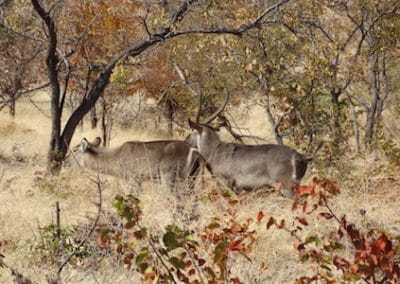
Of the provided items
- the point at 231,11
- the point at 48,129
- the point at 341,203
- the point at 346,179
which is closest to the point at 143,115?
the point at 48,129

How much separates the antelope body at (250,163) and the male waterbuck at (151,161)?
332 mm

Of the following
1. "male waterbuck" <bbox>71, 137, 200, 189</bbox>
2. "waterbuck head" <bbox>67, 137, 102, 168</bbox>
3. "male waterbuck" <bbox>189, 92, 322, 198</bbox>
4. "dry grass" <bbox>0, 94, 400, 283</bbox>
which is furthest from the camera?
"waterbuck head" <bbox>67, 137, 102, 168</bbox>

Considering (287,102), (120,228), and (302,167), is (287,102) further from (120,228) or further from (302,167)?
(120,228)

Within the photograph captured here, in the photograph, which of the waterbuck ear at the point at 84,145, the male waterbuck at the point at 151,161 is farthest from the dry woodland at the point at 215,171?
the waterbuck ear at the point at 84,145

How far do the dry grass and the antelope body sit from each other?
0.83ft

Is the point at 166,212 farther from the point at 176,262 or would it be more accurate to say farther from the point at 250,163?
the point at 176,262

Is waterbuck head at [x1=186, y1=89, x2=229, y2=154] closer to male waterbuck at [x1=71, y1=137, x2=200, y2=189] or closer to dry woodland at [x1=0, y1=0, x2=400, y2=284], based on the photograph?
dry woodland at [x1=0, y1=0, x2=400, y2=284]

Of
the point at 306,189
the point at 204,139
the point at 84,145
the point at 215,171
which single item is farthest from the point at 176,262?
the point at 84,145

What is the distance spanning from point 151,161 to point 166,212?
4.14m

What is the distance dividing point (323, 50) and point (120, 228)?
852 centimetres

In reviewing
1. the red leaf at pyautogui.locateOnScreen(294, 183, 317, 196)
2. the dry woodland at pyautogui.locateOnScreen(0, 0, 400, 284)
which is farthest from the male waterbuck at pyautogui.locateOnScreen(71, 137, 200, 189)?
the red leaf at pyautogui.locateOnScreen(294, 183, 317, 196)

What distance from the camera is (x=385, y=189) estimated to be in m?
10.9

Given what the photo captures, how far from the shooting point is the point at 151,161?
12.8 meters

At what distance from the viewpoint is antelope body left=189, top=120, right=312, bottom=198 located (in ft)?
36.7
